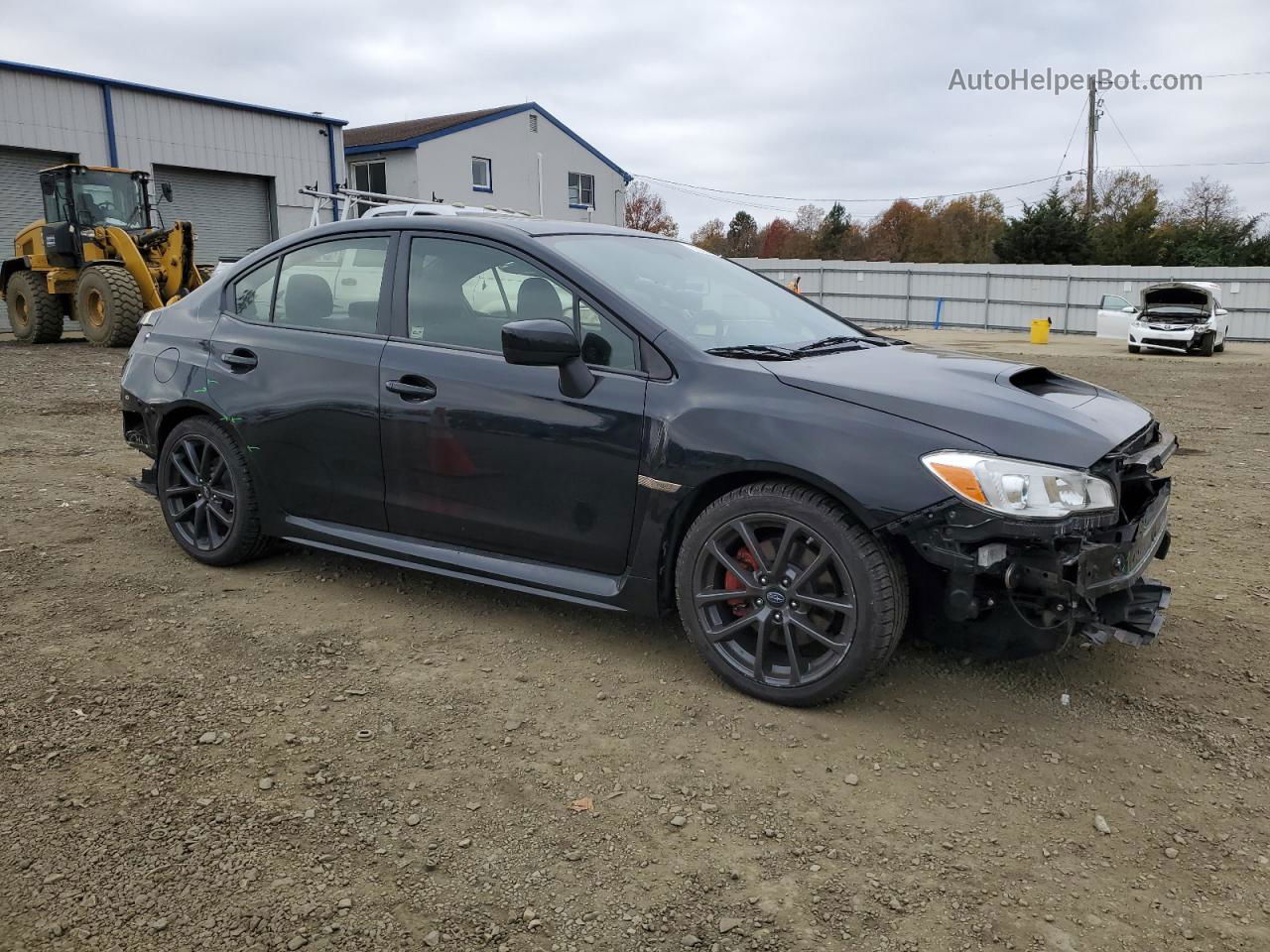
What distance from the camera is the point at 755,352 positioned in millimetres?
3662

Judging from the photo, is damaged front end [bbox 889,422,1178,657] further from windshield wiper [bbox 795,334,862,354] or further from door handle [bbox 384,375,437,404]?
door handle [bbox 384,375,437,404]

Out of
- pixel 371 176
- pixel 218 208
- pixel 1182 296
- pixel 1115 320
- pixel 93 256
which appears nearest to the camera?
pixel 93 256

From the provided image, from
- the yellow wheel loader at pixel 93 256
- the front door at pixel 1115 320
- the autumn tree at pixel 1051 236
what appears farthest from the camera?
the autumn tree at pixel 1051 236

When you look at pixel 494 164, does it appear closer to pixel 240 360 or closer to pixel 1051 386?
pixel 240 360

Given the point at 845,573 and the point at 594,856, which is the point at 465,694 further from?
the point at 845,573

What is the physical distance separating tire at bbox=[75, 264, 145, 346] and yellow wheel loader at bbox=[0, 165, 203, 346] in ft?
0.05

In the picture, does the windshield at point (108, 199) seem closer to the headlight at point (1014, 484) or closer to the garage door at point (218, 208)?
the garage door at point (218, 208)

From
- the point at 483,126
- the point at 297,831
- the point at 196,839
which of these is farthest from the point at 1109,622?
the point at 483,126

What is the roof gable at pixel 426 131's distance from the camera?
33.5 m

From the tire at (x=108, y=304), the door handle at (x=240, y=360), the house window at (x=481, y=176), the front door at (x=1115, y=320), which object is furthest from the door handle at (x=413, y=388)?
the house window at (x=481, y=176)

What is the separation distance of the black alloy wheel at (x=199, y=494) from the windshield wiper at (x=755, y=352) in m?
2.34

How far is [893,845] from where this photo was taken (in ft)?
8.68

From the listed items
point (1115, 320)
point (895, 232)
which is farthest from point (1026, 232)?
point (895, 232)

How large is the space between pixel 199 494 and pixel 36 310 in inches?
598
